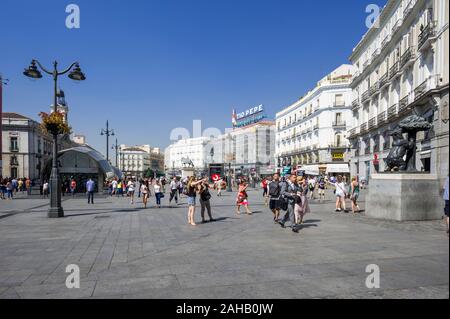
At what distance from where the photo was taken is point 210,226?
9.97 metres

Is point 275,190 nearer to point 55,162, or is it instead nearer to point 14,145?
point 55,162

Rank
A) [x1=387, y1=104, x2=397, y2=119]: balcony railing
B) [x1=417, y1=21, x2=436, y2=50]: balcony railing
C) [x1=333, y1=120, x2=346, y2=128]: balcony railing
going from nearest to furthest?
[x1=417, y1=21, x2=436, y2=50]: balcony railing, [x1=387, y1=104, x2=397, y2=119]: balcony railing, [x1=333, y1=120, x2=346, y2=128]: balcony railing

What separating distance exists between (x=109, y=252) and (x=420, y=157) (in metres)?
23.2

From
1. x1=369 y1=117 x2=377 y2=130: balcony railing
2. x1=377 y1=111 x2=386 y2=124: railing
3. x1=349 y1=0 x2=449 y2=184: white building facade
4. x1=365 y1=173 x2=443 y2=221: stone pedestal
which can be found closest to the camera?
x1=365 y1=173 x2=443 y2=221: stone pedestal

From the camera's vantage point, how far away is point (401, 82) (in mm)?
27594

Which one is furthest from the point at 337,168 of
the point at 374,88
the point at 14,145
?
the point at 14,145

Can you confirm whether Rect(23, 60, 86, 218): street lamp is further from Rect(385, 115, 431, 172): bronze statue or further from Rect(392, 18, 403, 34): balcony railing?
Rect(392, 18, 403, 34): balcony railing

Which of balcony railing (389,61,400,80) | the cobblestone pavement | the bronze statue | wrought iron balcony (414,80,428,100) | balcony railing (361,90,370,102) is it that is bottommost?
the cobblestone pavement

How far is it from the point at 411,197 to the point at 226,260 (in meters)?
7.29

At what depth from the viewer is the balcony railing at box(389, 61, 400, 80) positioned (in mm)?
27859

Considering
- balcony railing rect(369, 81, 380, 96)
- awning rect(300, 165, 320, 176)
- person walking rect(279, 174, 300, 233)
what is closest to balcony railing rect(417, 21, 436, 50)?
balcony railing rect(369, 81, 380, 96)

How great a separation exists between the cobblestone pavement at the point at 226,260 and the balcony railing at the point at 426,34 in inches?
669

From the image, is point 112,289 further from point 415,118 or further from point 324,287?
point 415,118
